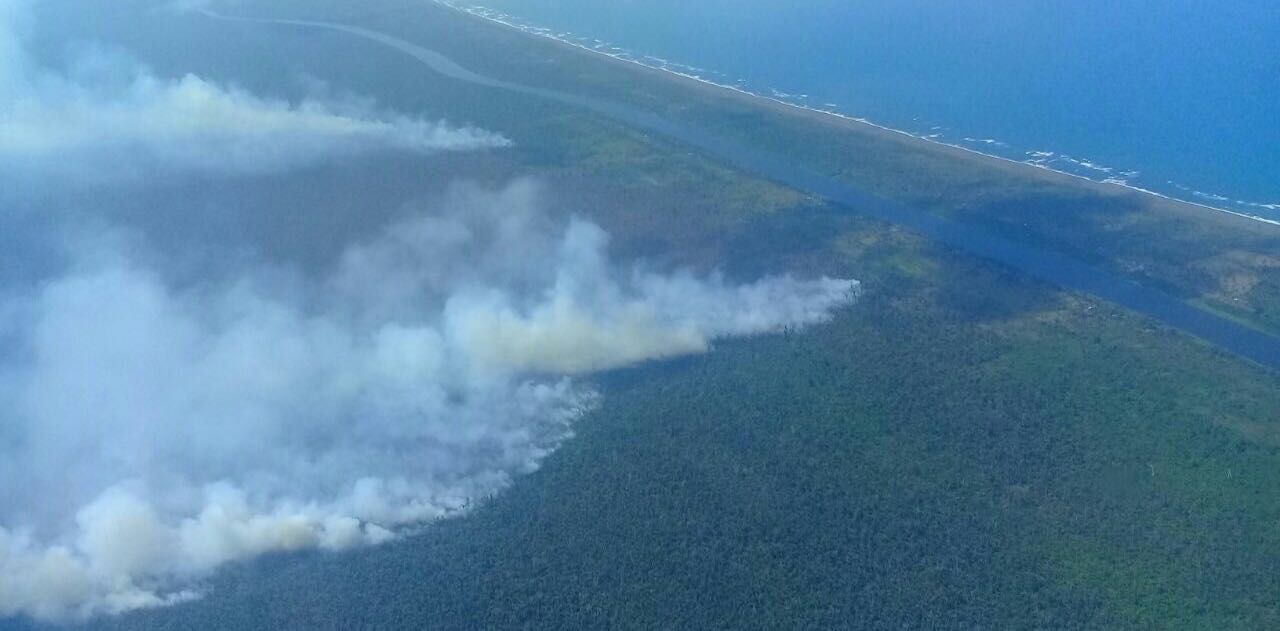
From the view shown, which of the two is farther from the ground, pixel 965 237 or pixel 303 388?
pixel 965 237

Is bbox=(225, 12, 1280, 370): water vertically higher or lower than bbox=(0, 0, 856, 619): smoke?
higher

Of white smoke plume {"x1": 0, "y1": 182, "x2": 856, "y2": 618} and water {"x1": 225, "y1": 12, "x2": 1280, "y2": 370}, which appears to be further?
water {"x1": 225, "y1": 12, "x2": 1280, "y2": 370}

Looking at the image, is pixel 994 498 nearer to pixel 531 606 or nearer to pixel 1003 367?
pixel 1003 367

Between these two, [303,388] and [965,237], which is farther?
[965,237]

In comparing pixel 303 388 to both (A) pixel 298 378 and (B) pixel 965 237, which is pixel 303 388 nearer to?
(A) pixel 298 378

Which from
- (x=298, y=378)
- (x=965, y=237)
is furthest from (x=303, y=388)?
(x=965, y=237)
